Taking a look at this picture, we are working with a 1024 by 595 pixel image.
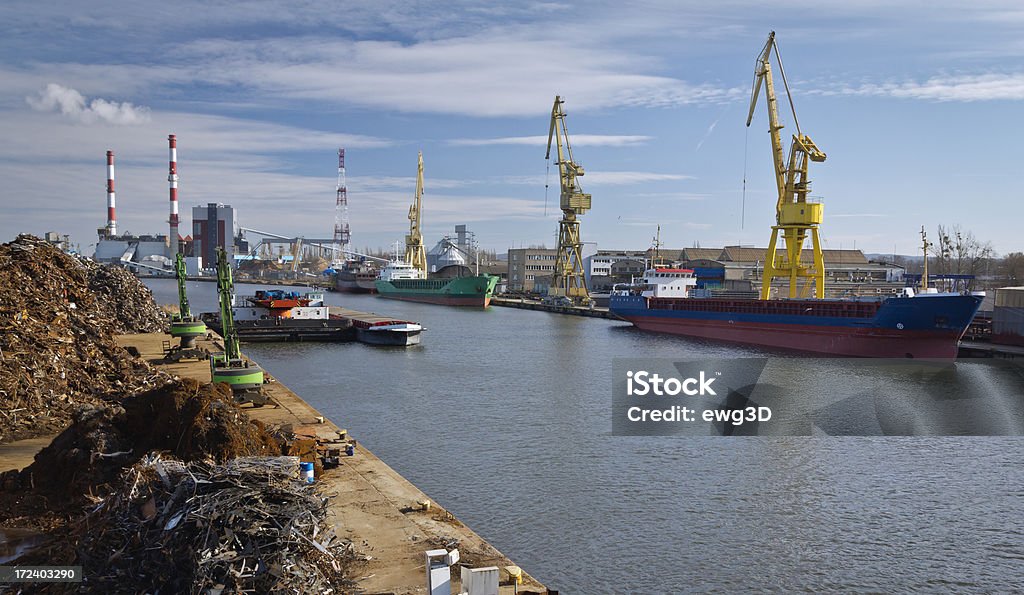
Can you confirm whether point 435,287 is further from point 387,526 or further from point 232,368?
point 387,526

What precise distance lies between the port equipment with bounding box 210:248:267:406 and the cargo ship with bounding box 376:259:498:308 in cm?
4892

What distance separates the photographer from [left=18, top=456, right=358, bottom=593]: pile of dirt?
622 centimetres

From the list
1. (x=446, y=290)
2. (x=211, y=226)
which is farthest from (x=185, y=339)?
(x=211, y=226)

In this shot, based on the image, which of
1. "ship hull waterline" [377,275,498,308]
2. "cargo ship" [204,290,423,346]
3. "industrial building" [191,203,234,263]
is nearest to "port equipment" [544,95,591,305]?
"ship hull waterline" [377,275,498,308]

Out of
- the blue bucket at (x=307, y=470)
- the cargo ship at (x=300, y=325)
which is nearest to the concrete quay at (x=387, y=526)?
the blue bucket at (x=307, y=470)

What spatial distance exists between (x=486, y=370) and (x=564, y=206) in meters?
39.3

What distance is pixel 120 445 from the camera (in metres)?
9.73

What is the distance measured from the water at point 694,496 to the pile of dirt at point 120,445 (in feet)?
13.2

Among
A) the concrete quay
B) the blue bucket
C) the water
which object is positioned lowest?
the water

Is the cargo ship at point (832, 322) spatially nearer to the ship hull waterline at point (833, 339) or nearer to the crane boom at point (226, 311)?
the ship hull waterline at point (833, 339)

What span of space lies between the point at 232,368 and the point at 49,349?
3692 millimetres

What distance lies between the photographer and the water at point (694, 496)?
1007cm

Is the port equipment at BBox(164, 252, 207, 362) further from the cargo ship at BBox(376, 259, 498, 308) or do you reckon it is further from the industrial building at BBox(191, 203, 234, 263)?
the industrial building at BBox(191, 203, 234, 263)

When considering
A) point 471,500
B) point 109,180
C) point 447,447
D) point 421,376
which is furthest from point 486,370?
point 109,180
